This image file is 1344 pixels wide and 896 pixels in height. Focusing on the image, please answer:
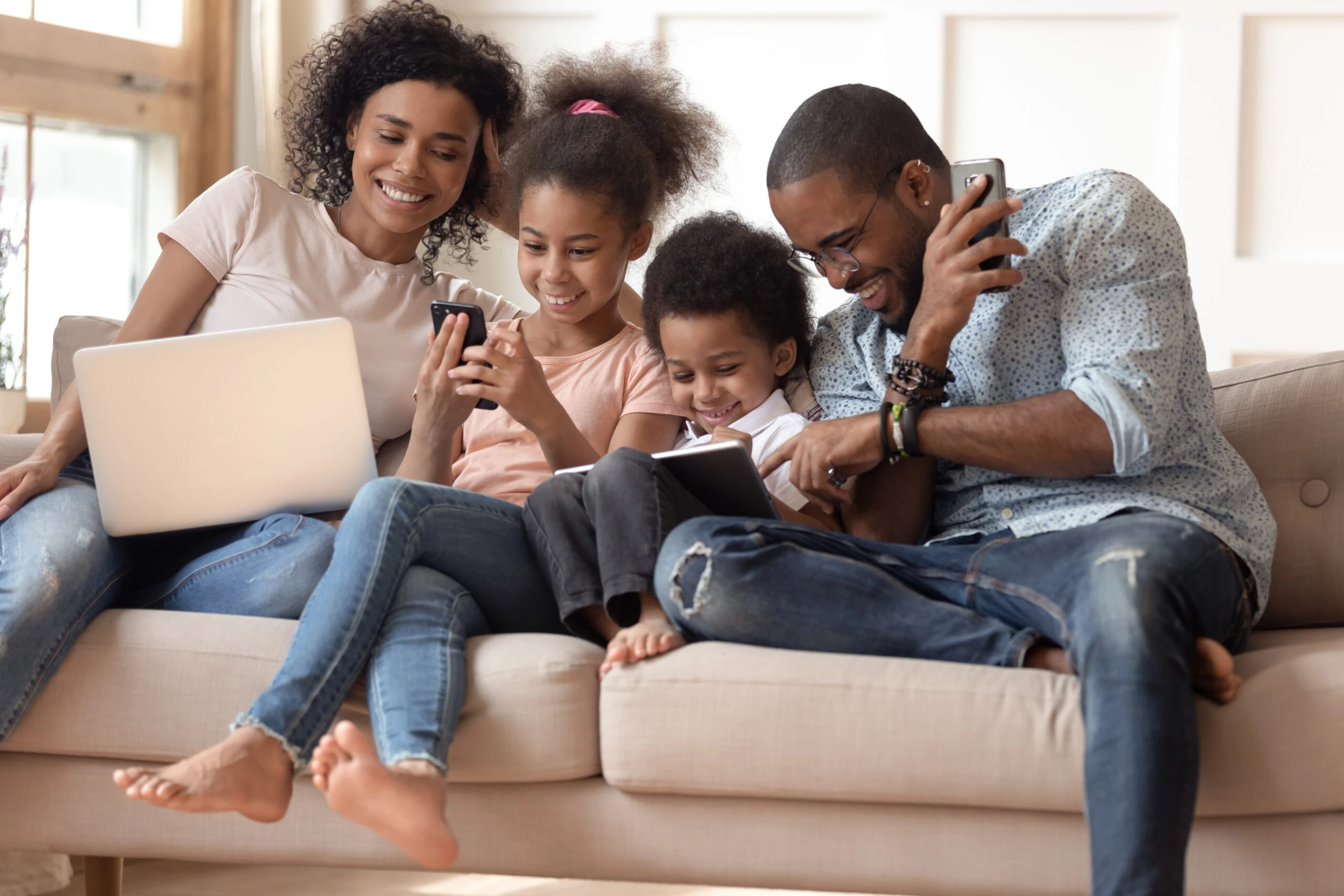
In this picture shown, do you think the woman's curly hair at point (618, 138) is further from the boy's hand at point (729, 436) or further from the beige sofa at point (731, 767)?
the beige sofa at point (731, 767)

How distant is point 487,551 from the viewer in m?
1.58

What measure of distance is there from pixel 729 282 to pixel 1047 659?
70 centimetres

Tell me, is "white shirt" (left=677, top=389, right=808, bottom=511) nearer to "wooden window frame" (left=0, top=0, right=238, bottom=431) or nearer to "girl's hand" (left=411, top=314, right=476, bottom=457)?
"girl's hand" (left=411, top=314, right=476, bottom=457)

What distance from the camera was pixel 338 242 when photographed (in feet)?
6.70

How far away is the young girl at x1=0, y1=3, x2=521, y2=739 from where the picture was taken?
5.51ft

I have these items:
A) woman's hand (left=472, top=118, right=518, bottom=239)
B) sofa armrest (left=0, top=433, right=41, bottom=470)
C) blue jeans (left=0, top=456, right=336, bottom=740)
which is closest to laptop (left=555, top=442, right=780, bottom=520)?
blue jeans (left=0, top=456, right=336, bottom=740)

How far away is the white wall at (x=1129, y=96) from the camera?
2965 mm

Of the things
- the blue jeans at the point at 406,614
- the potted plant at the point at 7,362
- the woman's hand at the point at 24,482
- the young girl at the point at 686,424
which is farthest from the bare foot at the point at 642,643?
the potted plant at the point at 7,362

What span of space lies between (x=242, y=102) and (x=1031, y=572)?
2.51 meters

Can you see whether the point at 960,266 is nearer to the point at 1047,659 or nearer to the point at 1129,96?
the point at 1047,659

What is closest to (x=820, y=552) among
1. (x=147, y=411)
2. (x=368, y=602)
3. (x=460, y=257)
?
(x=368, y=602)

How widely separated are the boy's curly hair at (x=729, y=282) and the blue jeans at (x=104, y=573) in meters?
0.56

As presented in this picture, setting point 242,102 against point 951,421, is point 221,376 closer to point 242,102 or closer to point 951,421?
point 951,421

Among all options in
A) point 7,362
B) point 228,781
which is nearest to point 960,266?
point 228,781
